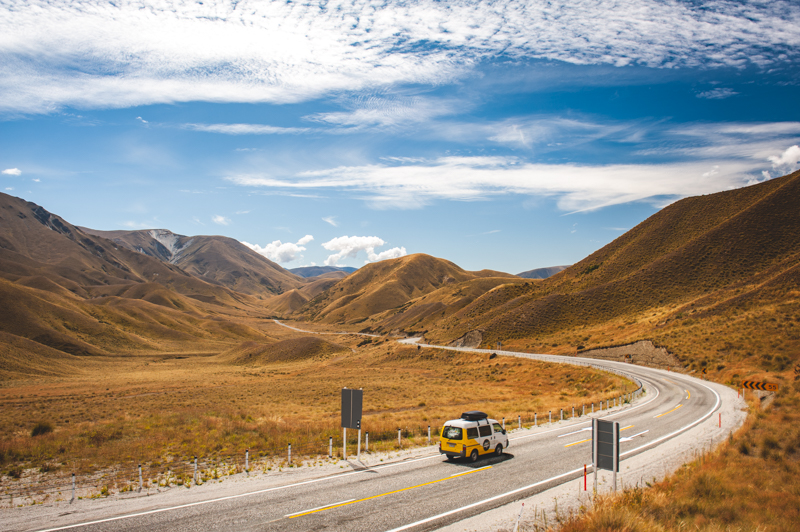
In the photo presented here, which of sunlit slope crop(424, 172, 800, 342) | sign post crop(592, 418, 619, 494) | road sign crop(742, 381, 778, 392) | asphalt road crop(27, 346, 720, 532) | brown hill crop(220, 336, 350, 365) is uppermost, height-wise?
sunlit slope crop(424, 172, 800, 342)

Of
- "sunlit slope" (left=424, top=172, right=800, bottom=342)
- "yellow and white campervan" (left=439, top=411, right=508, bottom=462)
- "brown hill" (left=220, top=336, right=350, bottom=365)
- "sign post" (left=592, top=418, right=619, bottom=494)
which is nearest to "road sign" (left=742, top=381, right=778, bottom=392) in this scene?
"yellow and white campervan" (left=439, top=411, right=508, bottom=462)

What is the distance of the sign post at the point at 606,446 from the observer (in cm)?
994

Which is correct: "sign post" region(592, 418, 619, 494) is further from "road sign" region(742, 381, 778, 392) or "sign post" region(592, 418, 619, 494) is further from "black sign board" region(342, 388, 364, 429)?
"road sign" region(742, 381, 778, 392)

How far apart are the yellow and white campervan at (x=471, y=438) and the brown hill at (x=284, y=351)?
275ft

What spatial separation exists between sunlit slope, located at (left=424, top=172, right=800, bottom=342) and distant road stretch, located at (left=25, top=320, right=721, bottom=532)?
197 feet

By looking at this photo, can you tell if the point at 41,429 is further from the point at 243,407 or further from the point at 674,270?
the point at 674,270

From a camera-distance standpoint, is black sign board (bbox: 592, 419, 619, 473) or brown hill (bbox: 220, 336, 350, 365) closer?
black sign board (bbox: 592, 419, 619, 473)

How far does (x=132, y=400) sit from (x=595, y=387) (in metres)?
45.3

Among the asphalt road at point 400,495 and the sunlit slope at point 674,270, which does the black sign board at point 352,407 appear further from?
the sunlit slope at point 674,270

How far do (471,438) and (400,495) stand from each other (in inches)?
182

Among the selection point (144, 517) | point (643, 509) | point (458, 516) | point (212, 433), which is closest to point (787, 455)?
point (643, 509)

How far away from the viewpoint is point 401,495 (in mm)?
12602

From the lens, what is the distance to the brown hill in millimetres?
97938

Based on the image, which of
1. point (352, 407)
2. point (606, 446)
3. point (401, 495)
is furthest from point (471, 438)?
point (606, 446)
